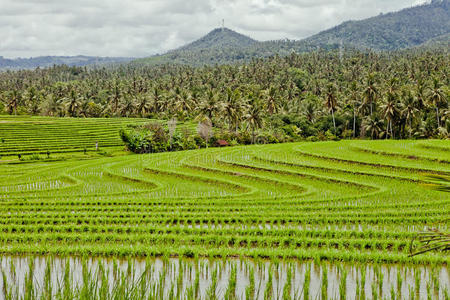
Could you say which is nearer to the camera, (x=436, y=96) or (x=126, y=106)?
(x=436, y=96)

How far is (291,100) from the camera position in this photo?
289 feet

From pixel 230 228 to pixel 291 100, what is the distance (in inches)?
2956

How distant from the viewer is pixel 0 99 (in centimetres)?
9538

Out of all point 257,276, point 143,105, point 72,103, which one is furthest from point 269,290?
point 72,103

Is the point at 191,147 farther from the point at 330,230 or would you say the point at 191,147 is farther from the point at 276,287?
the point at 276,287

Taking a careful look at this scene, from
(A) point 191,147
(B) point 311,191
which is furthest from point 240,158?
(A) point 191,147

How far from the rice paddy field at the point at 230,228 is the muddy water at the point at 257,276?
→ 0.05 metres

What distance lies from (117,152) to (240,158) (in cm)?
2179

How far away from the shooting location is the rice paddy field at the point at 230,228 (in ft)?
33.0

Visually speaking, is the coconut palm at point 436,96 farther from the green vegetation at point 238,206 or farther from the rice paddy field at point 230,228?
the rice paddy field at point 230,228

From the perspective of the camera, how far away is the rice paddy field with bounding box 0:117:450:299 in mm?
10070

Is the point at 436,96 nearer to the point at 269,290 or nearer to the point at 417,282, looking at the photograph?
the point at 417,282

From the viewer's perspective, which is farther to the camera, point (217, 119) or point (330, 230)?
point (217, 119)

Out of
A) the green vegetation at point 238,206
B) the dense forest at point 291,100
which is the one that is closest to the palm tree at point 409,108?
the dense forest at point 291,100
